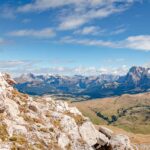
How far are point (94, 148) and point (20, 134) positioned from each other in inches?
596

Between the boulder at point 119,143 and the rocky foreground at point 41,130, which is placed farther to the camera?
the boulder at point 119,143

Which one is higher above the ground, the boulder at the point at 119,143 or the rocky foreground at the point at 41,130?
the rocky foreground at the point at 41,130

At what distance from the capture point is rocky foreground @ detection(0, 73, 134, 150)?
43.2 meters

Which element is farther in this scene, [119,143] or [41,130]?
[119,143]

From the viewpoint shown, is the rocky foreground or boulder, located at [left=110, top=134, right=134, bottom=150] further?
boulder, located at [left=110, top=134, right=134, bottom=150]

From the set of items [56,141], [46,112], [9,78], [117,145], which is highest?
[9,78]

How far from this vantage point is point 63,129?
51625 millimetres

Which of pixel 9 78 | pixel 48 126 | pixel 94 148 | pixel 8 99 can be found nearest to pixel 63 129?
pixel 48 126

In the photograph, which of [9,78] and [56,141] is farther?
[9,78]

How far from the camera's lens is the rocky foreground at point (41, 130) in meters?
43.2

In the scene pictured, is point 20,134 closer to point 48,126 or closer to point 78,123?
point 48,126

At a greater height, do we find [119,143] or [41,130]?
[41,130]

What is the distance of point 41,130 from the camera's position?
47.5m

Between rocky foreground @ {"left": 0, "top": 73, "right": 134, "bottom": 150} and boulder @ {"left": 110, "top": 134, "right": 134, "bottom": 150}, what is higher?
rocky foreground @ {"left": 0, "top": 73, "right": 134, "bottom": 150}
